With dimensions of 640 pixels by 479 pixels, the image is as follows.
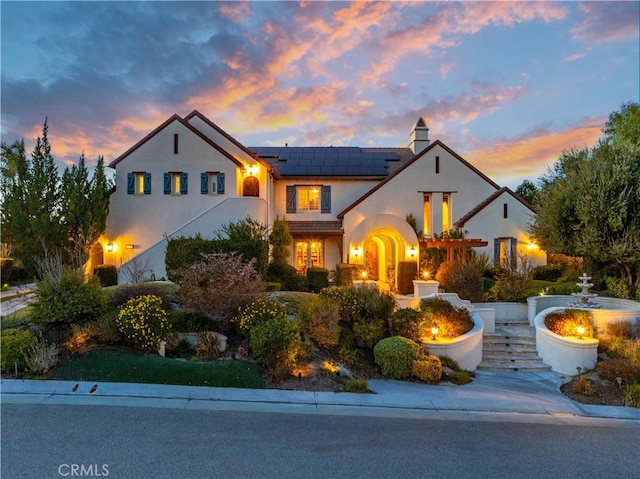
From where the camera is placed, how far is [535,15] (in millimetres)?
11102

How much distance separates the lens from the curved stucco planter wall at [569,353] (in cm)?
924

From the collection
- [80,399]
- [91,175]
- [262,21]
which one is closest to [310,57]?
[262,21]

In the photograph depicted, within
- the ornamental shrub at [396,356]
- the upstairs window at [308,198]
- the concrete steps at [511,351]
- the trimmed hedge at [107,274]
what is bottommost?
the concrete steps at [511,351]

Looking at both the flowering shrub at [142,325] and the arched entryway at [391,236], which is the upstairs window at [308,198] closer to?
the arched entryway at [391,236]

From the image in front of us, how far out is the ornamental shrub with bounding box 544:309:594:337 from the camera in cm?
1009

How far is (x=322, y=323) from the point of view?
8594mm

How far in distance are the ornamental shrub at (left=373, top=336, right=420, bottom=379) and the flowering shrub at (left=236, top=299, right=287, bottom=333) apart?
2.61 m

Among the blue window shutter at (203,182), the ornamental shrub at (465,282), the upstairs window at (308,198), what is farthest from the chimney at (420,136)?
the blue window shutter at (203,182)

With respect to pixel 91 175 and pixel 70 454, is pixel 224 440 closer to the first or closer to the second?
pixel 70 454

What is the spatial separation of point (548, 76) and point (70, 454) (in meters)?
18.1

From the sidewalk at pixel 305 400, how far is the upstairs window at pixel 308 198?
14.6 metres

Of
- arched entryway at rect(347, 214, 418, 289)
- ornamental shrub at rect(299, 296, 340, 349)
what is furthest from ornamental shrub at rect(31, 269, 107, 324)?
arched entryway at rect(347, 214, 418, 289)

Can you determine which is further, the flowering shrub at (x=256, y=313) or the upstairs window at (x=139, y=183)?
the upstairs window at (x=139, y=183)

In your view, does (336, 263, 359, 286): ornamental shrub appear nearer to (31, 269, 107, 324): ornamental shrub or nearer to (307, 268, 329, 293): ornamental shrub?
(307, 268, 329, 293): ornamental shrub
